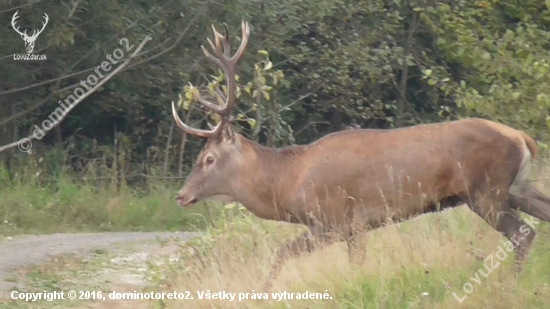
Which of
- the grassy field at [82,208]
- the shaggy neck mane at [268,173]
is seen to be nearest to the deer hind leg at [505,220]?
the shaggy neck mane at [268,173]

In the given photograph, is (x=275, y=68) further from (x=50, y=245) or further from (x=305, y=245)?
(x=305, y=245)

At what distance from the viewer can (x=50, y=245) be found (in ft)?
38.9

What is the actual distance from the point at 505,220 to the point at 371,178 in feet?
3.76

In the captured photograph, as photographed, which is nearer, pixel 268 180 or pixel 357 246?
pixel 357 246

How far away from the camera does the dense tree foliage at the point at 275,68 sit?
47.2 feet

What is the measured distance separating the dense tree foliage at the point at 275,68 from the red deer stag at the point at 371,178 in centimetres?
266

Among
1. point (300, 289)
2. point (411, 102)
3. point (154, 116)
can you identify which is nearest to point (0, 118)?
point (154, 116)

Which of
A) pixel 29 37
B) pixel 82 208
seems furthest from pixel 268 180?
pixel 29 37

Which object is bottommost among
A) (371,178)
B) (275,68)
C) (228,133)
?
(275,68)

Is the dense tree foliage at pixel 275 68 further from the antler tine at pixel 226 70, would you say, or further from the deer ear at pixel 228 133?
the deer ear at pixel 228 133

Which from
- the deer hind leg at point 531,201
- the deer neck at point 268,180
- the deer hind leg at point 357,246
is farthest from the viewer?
the deer neck at point 268,180

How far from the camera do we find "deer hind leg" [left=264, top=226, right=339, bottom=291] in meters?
8.60

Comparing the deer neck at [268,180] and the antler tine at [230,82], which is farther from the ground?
the antler tine at [230,82]

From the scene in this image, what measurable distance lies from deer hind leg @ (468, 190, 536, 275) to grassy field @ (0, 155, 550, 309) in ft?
0.42
